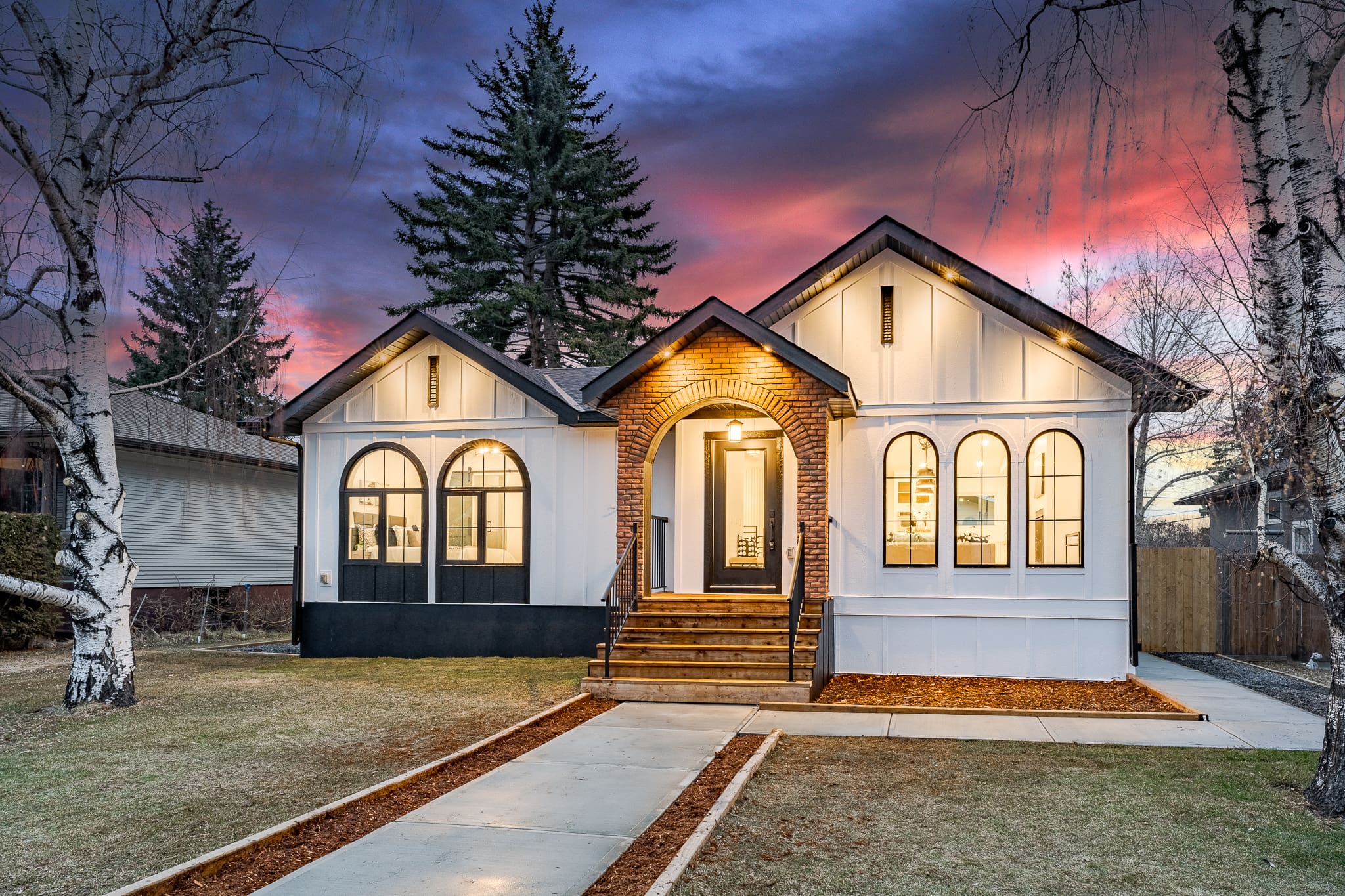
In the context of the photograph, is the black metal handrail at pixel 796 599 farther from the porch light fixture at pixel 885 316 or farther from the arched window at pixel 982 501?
the porch light fixture at pixel 885 316

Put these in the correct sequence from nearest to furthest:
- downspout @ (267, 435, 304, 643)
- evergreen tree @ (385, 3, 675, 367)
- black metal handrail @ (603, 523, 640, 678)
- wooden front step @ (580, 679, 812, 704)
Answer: wooden front step @ (580, 679, 812, 704), black metal handrail @ (603, 523, 640, 678), downspout @ (267, 435, 304, 643), evergreen tree @ (385, 3, 675, 367)

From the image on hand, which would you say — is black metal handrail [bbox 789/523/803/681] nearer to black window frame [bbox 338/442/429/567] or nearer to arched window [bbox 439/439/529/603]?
arched window [bbox 439/439/529/603]

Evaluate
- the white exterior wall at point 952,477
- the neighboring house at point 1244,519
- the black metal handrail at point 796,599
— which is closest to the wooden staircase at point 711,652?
the black metal handrail at point 796,599

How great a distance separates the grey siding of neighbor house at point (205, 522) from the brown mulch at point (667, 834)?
13155 mm

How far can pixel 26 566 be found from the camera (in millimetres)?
15750

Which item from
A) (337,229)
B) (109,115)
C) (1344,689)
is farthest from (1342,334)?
(109,115)

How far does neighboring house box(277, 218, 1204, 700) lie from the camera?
39.1ft

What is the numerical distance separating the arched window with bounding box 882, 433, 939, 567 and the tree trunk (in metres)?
6.17

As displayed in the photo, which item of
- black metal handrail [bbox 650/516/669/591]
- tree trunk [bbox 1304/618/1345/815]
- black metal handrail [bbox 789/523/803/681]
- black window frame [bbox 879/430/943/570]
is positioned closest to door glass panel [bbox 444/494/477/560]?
black metal handrail [bbox 650/516/669/591]

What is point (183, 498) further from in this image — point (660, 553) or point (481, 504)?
point (660, 553)

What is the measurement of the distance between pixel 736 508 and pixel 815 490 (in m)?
2.21

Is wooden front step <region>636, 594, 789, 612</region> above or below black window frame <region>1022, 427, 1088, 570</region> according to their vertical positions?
below

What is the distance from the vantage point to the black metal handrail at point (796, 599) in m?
10.5

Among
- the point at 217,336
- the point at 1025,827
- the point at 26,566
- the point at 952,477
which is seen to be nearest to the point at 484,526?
the point at 217,336
